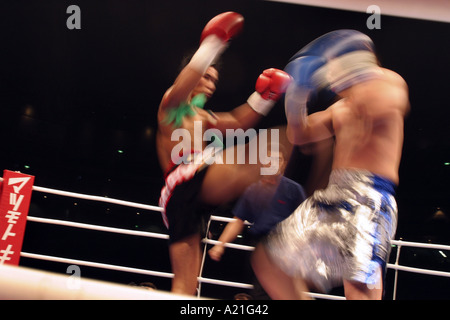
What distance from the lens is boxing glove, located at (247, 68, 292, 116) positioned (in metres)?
1.99

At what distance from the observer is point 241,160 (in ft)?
5.05

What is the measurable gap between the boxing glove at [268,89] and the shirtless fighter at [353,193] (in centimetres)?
62

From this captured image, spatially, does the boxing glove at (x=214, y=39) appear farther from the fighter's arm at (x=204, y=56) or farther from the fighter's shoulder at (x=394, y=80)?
the fighter's shoulder at (x=394, y=80)

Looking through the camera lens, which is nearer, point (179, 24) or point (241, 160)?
point (241, 160)

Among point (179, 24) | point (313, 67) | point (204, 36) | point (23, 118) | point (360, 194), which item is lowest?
point (360, 194)

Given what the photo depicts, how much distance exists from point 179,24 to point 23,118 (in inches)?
162

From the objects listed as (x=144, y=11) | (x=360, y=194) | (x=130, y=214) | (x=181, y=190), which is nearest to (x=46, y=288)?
(x=360, y=194)

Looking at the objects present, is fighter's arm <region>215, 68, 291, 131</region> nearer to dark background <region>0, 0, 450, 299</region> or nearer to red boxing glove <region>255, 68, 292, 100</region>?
red boxing glove <region>255, 68, 292, 100</region>

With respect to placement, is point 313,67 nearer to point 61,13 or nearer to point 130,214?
point 61,13

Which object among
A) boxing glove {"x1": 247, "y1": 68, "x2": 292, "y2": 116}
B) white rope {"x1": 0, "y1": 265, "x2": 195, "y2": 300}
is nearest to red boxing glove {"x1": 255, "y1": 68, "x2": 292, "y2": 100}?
boxing glove {"x1": 247, "y1": 68, "x2": 292, "y2": 116}

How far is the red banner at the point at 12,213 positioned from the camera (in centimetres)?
198

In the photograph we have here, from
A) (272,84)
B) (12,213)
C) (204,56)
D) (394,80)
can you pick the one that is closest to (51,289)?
(394,80)

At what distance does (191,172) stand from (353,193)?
0.63m

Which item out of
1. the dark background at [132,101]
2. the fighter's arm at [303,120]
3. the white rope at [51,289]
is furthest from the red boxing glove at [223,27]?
the dark background at [132,101]
